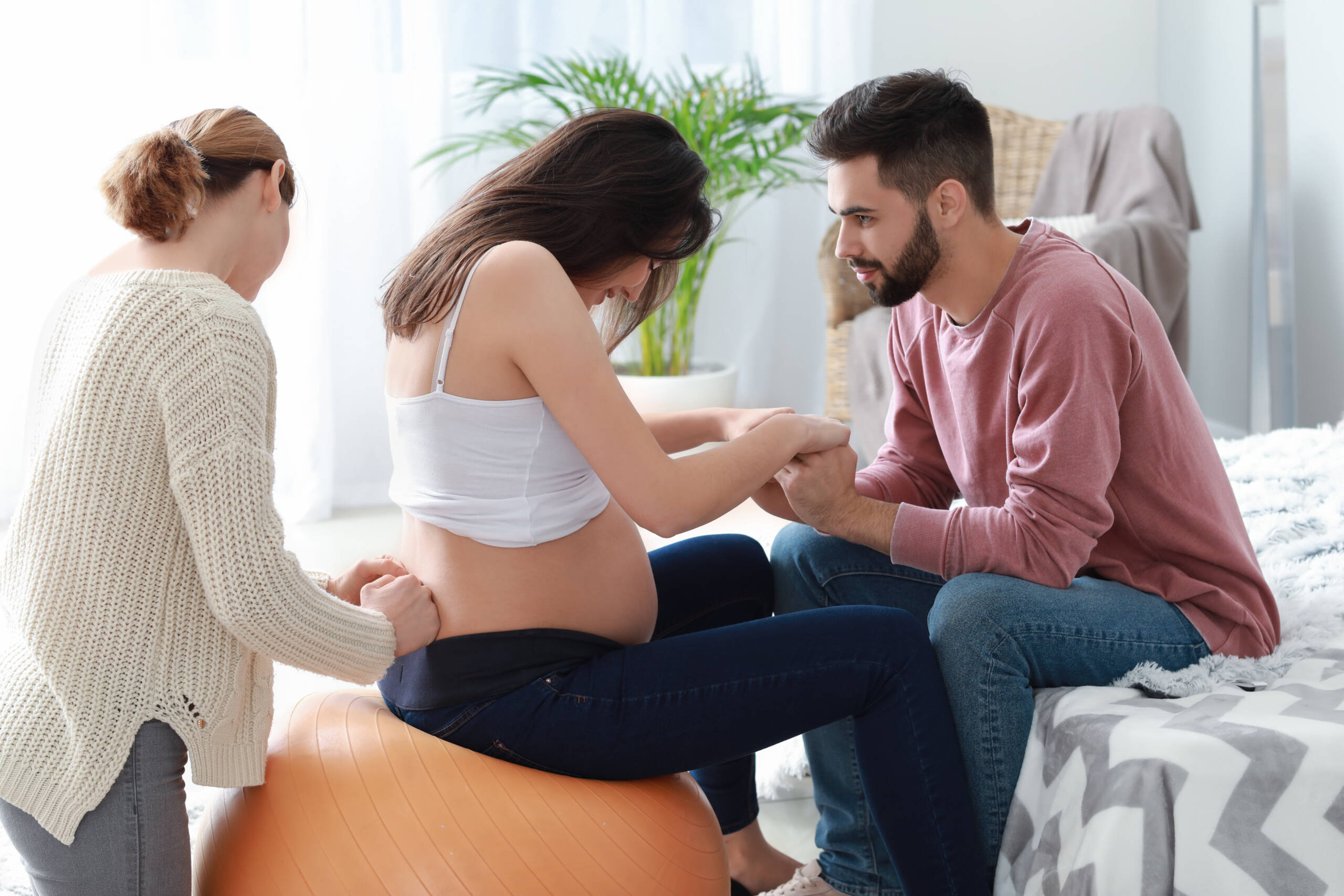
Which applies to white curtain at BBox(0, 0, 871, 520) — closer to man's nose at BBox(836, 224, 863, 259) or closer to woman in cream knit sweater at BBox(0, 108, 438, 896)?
man's nose at BBox(836, 224, 863, 259)

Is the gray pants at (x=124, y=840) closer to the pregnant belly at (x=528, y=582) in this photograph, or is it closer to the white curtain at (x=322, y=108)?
the pregnant belly at (x=528, y=582)

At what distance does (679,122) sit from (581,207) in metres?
2.24

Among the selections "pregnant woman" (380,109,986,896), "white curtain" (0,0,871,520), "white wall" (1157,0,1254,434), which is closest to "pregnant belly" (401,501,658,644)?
"pregnant woman" (380,109,986,896)

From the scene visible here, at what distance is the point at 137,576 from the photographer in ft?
3.26

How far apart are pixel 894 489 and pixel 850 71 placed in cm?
259

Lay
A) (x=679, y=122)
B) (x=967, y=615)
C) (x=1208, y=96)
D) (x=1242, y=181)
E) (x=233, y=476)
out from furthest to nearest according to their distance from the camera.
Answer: (x=1208, y=96), (x=1242, y=181), (x=679, y=122), (x=967, y=615), (x=233, y=476)

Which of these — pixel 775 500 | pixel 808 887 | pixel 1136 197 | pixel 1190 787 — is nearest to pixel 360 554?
pixel 775 500

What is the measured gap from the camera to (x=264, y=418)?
1.03m

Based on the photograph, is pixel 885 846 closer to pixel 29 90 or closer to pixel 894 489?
pixel 894 489

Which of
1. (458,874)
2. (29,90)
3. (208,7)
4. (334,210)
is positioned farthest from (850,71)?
(458,874)

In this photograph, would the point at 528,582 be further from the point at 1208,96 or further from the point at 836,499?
the point at 1208,96

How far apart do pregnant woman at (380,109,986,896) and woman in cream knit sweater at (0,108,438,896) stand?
16 cm

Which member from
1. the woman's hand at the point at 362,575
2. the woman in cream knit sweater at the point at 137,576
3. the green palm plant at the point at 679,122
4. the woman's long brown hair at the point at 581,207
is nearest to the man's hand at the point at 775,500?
the woman's long brown hair at the point at 581,207

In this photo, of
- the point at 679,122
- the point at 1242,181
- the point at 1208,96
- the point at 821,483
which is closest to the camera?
the point at 821,483
